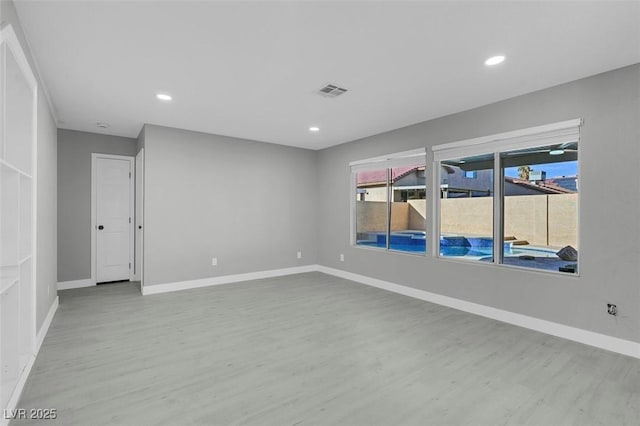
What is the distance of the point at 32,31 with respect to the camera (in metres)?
2.35

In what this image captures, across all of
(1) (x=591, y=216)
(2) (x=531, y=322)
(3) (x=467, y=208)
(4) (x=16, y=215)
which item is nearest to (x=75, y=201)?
(4) (x=16, y=215)

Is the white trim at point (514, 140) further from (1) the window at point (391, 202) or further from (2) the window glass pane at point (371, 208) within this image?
(2) the window glass pane at point (371, 208)

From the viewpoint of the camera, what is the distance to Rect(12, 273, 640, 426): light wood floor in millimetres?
2010

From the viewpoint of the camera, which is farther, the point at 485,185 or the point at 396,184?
the point at 396,184

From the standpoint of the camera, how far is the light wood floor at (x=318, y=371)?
6.59 feet

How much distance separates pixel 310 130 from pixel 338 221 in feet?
6.39

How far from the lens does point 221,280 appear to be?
18.0 ft

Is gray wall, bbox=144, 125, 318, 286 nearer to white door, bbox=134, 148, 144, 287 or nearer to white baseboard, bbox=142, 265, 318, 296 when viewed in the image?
white baseboard, bbox=142, 265, 318, 296

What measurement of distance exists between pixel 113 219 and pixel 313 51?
4.91 metres

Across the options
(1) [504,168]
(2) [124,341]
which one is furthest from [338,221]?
(2) [124,341]

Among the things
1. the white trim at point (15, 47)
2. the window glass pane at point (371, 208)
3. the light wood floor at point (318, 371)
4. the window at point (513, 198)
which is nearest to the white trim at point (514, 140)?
the window at point (513, 198)

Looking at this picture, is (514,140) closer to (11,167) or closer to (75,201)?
(11,167)

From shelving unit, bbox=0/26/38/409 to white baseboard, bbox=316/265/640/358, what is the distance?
4334 mm

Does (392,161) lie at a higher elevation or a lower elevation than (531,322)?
higher
